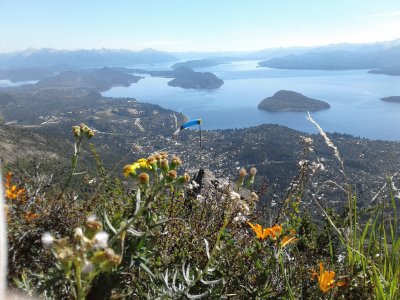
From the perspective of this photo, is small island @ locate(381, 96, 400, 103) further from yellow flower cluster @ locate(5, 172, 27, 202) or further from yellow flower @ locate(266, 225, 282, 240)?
yellow flower cluster @ locate(5, 172, 27, 202)

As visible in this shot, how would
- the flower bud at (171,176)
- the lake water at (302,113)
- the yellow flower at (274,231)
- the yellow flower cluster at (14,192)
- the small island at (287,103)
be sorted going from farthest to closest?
1. the small island at (287,103)
2. the lake water at (302,113)
3. the yellow flower cluster at (14,192)
4. the yellow flower at (274,231)
5. the flower bud at (171,176)

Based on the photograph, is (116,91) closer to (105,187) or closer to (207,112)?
(207,112)

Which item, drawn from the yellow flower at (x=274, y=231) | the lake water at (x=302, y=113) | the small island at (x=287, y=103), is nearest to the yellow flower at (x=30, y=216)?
the yellow flower at (x=274, y=231)

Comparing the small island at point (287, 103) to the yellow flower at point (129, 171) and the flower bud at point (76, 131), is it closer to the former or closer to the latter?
the flower bud at point (76, 131)

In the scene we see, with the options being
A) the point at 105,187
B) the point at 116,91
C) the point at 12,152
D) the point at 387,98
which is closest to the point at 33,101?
the point at 116,91

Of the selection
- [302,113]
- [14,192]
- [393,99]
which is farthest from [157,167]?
[393,99]

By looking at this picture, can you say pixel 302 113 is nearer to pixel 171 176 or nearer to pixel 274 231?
pixel 274 231
